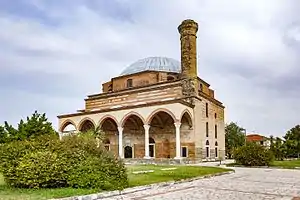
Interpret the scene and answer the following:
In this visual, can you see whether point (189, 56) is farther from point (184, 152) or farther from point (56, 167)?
point (56, 167)

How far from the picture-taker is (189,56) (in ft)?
113

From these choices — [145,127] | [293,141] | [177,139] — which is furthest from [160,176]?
[293,141]

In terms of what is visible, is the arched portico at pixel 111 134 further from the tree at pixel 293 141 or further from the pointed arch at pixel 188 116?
the tree at pixel 293 141

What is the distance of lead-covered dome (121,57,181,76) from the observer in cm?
4231

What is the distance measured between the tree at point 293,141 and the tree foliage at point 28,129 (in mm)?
27445

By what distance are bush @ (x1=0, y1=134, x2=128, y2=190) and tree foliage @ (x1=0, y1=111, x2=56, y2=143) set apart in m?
17.3

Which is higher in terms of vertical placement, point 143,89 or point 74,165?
point 143,89

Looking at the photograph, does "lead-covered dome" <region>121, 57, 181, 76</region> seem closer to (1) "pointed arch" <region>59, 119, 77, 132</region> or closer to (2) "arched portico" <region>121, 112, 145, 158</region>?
(2) "arched portico" <region>121, 112, 145, 158</region>

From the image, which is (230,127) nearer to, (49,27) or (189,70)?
(189,70)

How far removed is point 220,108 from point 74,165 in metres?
32.8

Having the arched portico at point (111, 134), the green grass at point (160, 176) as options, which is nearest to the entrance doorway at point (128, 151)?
the arched portico at point (111, 134)

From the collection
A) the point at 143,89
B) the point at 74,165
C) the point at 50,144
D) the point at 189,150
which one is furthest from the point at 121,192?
the point at 143,89

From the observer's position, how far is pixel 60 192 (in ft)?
30.7

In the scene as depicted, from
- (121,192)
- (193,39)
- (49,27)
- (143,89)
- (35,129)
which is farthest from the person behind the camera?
(143,89)
